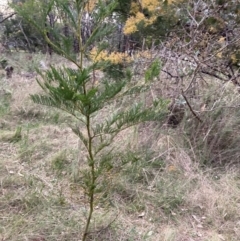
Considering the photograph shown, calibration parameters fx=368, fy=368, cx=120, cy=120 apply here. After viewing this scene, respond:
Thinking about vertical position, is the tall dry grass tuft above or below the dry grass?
above

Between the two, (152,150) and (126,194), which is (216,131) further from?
(126,194)

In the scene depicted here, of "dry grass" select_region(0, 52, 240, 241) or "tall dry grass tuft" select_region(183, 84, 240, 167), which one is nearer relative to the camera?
"dry grass" select_region(0, 52, 240, 241)

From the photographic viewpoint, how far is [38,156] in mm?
3564

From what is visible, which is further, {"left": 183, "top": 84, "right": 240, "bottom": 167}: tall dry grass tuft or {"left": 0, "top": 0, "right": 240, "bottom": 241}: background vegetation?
{"left": 183, "top": 84, "right": 240, "bottom": 167}: tall dry grass tuft

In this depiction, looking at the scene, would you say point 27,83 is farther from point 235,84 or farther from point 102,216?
point 102,216

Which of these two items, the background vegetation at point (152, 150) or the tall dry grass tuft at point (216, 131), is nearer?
the background vegetation at point (152, 150)

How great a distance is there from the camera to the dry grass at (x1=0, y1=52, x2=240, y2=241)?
Answer: 2.54 meters

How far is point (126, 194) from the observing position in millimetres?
3016

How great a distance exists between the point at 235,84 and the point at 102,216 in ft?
7.09

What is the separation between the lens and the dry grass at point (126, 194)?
8.35 feet

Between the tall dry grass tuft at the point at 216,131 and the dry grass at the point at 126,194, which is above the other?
the tall dry grass tuft at the point at 216,131

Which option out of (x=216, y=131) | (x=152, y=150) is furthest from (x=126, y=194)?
(x=216, y=131)

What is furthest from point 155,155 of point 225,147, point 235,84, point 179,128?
point 235,84

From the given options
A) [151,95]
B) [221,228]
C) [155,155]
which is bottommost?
[221,228]
